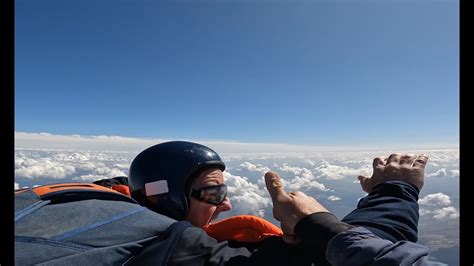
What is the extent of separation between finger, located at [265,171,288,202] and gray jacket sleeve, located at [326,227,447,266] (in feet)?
1.13

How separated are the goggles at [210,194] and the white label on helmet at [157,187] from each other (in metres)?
0.23

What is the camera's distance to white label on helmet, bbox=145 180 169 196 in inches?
96.5

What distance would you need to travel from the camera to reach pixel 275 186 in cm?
157

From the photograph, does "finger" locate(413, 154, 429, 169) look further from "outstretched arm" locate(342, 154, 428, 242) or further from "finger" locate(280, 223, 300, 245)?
"finger" locate(280, 223, 300, 245)

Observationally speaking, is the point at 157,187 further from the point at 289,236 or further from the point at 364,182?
the point at 364,182

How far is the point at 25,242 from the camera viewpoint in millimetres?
1350

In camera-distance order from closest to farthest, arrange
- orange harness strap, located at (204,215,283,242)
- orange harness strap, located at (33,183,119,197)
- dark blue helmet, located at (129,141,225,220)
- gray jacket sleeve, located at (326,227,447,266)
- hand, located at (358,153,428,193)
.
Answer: gray jacket sleeve, located at (326,227,447,266) → orange harness strap, located at (33,183,119,197) → orange harness strap, located at (204,215,283,242) → hand, located at (358,153,428,193) → dark blue helmet, located at (129,141,225,220)

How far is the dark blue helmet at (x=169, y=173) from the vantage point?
2441 mm

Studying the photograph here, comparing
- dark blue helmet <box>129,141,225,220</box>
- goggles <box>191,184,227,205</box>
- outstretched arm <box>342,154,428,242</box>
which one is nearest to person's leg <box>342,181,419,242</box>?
outstretched arm <box>342,154,428,242</box>

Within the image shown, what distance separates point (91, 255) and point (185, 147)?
1.34 meters

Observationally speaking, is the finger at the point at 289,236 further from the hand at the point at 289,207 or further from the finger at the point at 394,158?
the finger at the point at 394,158

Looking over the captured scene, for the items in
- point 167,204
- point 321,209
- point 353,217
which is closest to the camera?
point 321,209

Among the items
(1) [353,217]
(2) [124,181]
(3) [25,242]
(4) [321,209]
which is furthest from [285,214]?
(2) [124,181]
